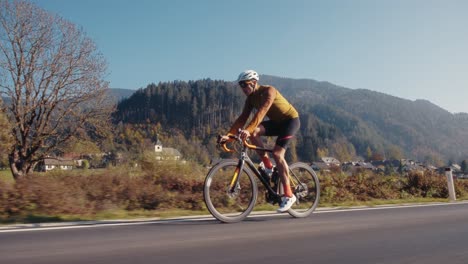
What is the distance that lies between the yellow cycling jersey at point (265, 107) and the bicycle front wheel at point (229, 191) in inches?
21.5

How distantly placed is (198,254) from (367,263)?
136cm

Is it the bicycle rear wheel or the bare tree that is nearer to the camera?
the bicycle rear wheel

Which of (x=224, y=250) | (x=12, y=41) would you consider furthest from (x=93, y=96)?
(x=224, y=250)

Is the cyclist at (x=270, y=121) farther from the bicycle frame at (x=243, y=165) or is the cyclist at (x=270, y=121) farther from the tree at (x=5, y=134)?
the tree at (x=5, y=134)

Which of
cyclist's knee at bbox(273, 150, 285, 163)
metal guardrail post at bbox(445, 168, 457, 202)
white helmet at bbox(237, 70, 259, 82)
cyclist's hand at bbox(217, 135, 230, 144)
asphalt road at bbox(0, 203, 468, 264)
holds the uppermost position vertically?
white helmet at bbox(237, 70, 259, 82)

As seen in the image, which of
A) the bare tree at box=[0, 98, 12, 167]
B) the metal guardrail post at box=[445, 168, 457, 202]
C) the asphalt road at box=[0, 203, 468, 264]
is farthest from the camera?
the bare tree at box=[0, 98, 12, 167]

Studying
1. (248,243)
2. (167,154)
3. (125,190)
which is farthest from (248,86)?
(167,154)

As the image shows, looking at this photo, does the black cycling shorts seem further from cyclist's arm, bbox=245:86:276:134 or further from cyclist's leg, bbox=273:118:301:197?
cyclist's arm, bbox=245:86:276:134

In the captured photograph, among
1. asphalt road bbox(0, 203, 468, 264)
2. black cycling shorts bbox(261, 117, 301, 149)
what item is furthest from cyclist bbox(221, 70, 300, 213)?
asphalt road bbox(0, 203, 468, 264)

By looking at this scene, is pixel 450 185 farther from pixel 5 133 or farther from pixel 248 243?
pixel 5 133

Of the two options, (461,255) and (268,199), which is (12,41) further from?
(461,255)

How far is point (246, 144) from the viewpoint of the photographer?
16.0 ft

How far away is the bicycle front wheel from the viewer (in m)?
4.88

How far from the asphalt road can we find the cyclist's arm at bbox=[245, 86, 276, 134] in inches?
48.8
